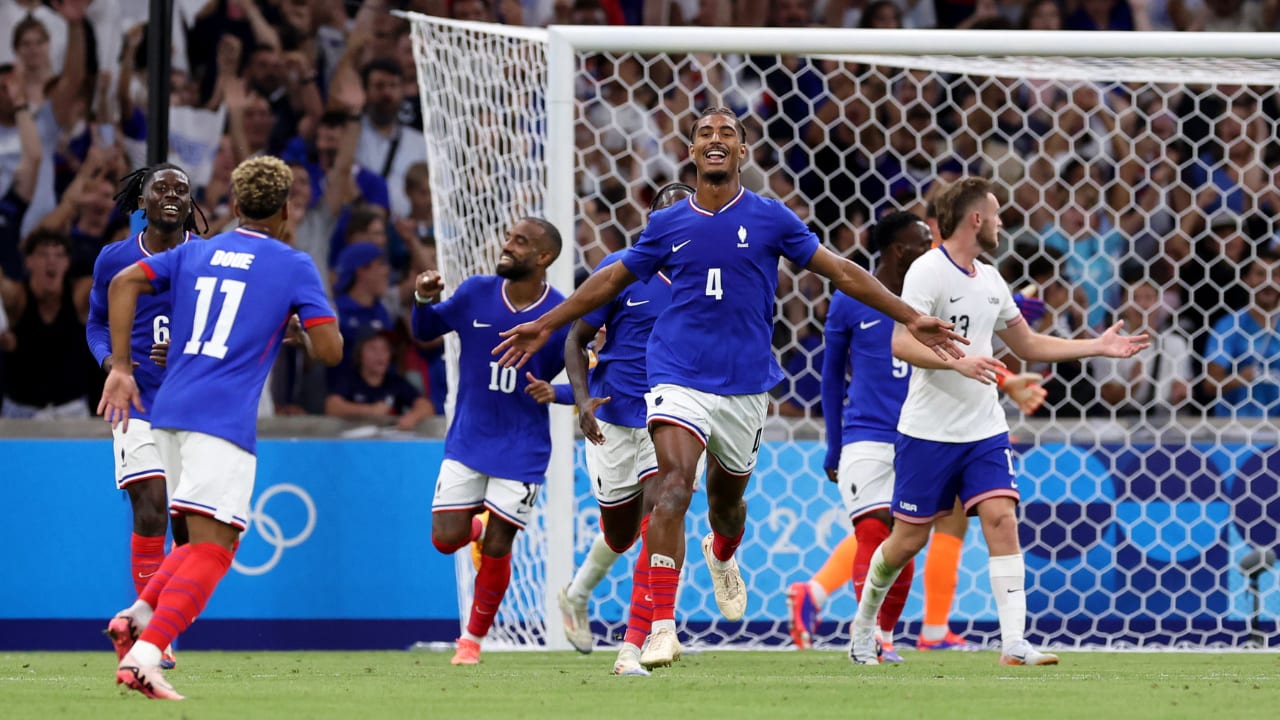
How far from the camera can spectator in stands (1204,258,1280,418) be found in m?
10.8

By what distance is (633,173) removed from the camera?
40.4 feet

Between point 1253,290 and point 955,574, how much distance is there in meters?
3.07

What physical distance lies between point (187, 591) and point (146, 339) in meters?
2.50

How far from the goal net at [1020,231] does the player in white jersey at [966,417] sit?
2249mm

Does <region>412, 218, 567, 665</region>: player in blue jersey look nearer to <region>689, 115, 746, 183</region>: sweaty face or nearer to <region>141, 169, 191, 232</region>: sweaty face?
<region>141, 169, 191, 232</region>: sweaty face

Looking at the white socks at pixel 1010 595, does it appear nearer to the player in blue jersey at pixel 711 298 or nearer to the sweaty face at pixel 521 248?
the player in blue jersey at pixel 711 298

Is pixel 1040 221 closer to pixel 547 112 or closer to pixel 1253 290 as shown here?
pixel 1253 290

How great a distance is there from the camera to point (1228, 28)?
14.0 metres

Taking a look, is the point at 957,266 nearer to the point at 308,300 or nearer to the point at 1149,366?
the point at 308,300

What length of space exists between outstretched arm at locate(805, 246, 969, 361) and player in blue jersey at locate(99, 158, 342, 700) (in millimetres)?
1900

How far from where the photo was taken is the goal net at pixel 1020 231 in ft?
33.3

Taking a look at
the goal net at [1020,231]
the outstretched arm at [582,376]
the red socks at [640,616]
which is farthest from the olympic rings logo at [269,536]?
the red socks at [640,616]

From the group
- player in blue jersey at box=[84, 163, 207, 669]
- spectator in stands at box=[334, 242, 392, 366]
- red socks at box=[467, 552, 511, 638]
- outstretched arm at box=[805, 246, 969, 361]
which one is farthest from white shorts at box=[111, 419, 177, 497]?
spectator in stands at box=[334, 242, 392, 366]

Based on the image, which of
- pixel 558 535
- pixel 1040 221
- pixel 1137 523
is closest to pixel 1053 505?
pixel 1137 523
